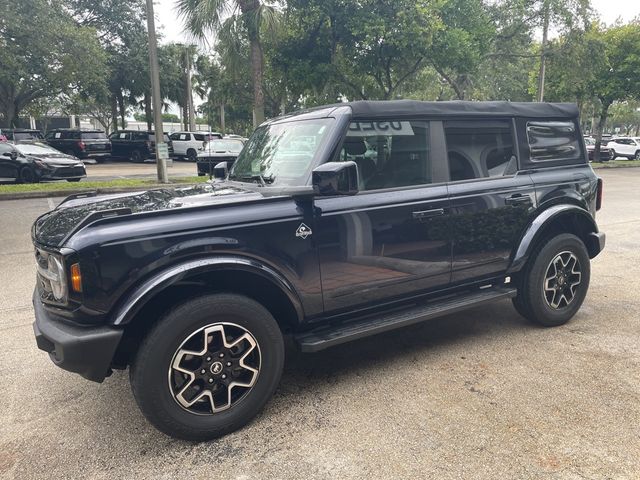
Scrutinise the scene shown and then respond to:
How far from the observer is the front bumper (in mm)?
2338

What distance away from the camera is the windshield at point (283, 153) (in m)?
3.22

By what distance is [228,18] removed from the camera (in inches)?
541

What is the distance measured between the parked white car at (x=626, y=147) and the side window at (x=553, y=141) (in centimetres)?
3202

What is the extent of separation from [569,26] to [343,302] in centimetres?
2087

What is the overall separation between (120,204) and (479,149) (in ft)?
8.69

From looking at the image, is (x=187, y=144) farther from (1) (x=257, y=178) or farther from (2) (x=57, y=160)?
(1) (x=257, y=178)

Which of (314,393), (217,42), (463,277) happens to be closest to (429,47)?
(217,42)

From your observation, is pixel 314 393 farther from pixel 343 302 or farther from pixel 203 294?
pixel 203 294

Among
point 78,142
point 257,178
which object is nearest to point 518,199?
point 257,178

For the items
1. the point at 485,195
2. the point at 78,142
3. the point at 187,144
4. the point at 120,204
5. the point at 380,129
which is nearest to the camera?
the point at 120,204

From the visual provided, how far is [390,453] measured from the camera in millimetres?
2516

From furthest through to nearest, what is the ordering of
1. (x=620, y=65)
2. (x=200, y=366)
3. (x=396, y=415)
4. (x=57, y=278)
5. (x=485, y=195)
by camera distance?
(x=620, y=65), (x=485, y=195), (x=396, y=415), (x=200, y=366), (x=57, y=278)

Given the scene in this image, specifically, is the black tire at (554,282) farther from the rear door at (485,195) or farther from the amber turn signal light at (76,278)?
the amber turn signal light at (76,278)

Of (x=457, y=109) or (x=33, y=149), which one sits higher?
(x=33, y=149)
